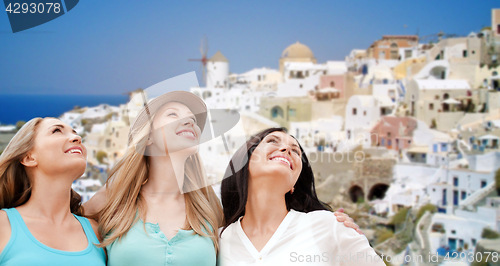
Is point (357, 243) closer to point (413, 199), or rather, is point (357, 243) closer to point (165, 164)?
point (165, 164)

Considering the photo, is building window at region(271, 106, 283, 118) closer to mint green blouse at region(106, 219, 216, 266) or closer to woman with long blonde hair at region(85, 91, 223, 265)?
woman with long blonde hair at region(85, 91, 223, 265)

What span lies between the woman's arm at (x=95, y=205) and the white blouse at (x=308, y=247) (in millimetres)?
499

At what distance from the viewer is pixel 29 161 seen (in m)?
1.40

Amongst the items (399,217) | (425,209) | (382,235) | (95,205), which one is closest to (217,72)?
(399,217)

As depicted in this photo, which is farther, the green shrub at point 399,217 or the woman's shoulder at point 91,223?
the green shrub at point 399,217

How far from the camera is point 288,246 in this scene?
1.49 metres

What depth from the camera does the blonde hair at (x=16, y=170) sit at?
1392mm

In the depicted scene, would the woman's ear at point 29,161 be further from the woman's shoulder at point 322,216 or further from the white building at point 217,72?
the white building at point 217,72

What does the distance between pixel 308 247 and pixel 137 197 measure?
25.5 inches

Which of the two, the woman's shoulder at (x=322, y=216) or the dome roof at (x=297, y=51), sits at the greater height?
the dome roof at (x=297, y=51)

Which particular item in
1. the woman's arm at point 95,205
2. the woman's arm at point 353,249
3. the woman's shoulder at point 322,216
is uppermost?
the woman's arm at point 95,205

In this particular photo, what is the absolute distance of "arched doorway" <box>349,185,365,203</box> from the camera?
569 inches

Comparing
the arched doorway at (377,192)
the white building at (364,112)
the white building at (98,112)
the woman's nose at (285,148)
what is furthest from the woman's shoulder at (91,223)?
the white building at (98,112)

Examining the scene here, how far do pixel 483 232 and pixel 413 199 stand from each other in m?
2.42
